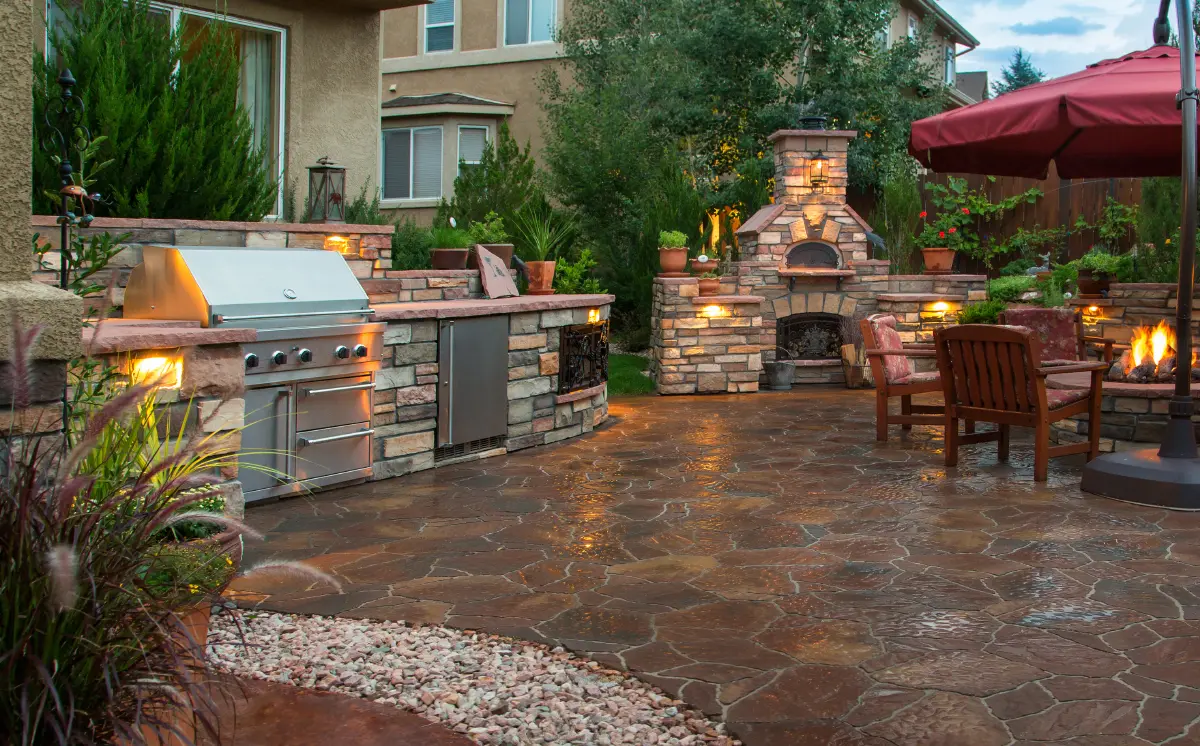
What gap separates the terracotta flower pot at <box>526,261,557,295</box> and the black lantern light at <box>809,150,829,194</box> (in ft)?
15.3

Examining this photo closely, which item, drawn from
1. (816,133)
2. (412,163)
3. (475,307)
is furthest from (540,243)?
(412,163)

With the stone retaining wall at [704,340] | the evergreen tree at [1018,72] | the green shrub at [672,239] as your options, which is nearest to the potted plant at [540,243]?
the green shrub at [672,239]

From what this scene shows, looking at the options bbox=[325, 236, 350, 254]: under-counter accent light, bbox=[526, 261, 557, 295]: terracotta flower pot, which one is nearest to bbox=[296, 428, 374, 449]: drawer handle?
bbox=[325, 236, 350, 254]: under-counter accent light

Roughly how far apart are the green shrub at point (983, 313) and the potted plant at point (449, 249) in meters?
5.94

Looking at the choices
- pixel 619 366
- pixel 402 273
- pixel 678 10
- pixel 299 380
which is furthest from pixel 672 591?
pixel 678 10

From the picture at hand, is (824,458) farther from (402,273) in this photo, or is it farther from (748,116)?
(748,116)

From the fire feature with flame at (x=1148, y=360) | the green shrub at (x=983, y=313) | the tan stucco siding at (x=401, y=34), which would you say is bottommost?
the fire feature with flame at (x=1148, y=360)

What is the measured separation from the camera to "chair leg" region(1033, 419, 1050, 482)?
7.43 meters

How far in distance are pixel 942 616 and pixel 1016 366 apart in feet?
10.7

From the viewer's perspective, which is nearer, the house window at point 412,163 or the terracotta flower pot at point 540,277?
the terracotta flower pot at point 540,277

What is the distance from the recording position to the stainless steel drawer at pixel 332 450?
6867 millimetres

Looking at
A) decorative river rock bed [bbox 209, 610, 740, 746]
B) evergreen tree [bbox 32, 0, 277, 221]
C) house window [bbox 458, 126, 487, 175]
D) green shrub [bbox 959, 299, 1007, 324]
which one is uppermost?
house window [bbox 458, 126, 487, 175]

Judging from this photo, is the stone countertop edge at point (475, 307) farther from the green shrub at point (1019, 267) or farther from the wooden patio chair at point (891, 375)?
the green shrub at point (1019, 267)

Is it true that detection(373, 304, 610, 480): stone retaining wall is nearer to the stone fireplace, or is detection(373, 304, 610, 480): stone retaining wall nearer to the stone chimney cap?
the stone fireplace
